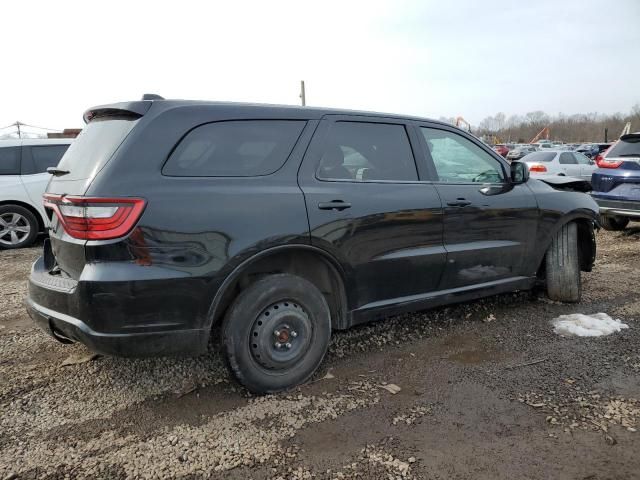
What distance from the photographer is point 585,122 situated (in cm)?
9006

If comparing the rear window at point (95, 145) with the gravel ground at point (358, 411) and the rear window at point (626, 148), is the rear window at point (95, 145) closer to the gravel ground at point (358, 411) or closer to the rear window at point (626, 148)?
the gravel ground at point (358, 411)

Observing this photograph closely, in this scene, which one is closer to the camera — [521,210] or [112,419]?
[112,419]

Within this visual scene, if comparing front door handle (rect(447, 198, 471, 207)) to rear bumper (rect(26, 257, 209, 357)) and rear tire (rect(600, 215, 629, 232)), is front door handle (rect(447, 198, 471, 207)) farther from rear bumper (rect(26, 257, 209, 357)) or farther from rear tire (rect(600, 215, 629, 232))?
rear tire (rect(600, 215, 629, 232))

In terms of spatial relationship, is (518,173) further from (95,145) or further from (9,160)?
(9,160)

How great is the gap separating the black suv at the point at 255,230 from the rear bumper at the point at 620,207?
4.24 metres

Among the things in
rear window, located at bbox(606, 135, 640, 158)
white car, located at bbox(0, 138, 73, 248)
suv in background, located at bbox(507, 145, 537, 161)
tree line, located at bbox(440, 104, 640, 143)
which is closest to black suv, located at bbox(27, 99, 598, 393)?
rear window, located at bbox(606, 135, 640, 158)

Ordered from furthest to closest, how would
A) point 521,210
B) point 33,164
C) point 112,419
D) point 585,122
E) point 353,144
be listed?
point 585,122 < point 33,164 < point 521,210 < point 353,144 < point 112,419

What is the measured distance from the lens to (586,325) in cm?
389

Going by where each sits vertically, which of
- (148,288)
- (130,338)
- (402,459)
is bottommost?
(402,459)

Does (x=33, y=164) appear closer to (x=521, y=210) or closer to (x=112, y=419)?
(x=112, y=419)

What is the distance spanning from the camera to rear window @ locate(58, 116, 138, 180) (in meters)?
2.57

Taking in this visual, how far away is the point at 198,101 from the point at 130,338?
4.55ft

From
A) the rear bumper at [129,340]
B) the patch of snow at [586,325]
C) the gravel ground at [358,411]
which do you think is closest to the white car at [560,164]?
the patch of snow at [586,325]

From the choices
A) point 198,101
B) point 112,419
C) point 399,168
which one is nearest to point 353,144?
point 399,168
